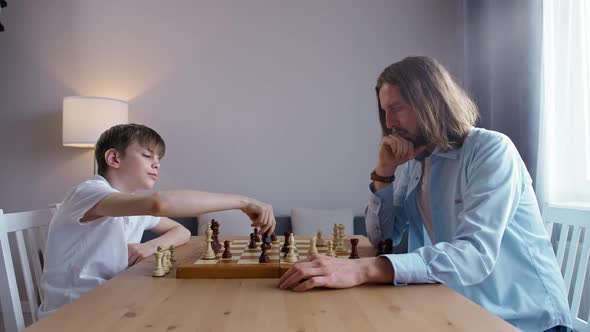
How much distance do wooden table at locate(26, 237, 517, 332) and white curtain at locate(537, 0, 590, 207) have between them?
5.48ft

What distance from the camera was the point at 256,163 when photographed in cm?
356

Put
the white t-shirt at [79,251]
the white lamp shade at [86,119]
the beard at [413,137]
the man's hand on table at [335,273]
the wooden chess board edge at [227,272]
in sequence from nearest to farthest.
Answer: the man's hand on table at [335,273]
the wooden chess board edge at [227,272]
the white t-shirt at [79,251]
the beard at [413,137]
the white lamp shade at [86,119]

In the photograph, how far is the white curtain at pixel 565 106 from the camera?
2.28m

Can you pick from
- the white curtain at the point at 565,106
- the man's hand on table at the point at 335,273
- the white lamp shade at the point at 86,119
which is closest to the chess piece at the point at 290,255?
the man's hand on table at the point at 335,273

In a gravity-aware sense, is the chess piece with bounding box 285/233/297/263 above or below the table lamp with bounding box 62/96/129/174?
below

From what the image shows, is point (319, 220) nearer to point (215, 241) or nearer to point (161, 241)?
point (161, 241)

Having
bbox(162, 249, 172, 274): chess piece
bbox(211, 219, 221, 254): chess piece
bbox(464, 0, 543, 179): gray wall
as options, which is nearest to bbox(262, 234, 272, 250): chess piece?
bbox(211, 219, 221, 254): chess piece

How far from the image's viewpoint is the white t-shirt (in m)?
1.40

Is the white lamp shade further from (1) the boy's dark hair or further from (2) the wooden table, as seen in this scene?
(2) the wooden table

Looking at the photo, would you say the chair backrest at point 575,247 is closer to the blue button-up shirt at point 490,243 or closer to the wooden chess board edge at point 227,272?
the blue button-up shirt at point 490,243

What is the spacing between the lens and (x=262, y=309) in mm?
897

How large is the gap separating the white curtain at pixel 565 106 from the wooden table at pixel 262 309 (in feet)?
5.48

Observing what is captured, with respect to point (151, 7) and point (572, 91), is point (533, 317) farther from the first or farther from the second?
point (151, 7)

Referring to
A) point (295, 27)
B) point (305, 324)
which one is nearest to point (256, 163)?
point (295, 27)
